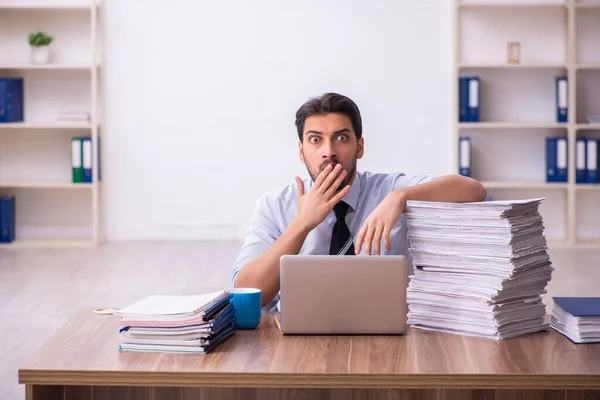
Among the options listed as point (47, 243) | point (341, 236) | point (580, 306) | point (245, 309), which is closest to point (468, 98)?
point (47, 243)

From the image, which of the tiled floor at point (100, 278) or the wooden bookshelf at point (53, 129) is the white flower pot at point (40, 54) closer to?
the wooden bookshelf at point (53, 129)

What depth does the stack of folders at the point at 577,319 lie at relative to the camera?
1.88 metres

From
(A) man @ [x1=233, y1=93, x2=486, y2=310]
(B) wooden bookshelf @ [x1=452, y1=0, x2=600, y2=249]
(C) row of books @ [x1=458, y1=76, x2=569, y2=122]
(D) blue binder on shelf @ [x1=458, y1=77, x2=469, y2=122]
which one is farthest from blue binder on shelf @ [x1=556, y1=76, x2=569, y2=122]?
(A) man @ [x1=233, y1=93, x2=486, y2=310]

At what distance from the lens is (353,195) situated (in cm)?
260

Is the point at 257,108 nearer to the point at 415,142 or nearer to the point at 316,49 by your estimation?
the point at 316,49

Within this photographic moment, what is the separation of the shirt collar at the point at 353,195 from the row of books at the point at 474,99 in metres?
3.99

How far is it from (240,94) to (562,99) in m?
2.36

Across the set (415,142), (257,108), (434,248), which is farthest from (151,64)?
(434,248)

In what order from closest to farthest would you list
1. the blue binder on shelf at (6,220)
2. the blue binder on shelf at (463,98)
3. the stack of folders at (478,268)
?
the stack of folders at (478,268), the blue binder on shelf at (463,98), the blue binder on shelf at (6,220)

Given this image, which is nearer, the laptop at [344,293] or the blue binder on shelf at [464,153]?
the laptop at [344,293]

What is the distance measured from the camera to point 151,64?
6734 millimetres

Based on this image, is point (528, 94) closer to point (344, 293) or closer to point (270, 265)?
point (270, 265)

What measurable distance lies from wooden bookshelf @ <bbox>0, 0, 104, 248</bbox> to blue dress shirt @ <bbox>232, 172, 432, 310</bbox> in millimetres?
4123

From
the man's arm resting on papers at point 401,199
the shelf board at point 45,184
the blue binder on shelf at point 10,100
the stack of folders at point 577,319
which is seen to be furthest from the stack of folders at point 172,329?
the blue binder on shelf at point 10,100
